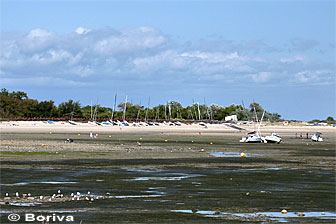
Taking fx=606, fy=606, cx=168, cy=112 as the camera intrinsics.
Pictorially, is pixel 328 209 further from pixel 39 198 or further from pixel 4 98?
pixel 4 98

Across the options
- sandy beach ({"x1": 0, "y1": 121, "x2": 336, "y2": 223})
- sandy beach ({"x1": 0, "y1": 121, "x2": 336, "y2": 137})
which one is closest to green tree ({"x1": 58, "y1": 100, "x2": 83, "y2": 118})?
sandy beach ({"x1": 0, "y1": 121, "x2": 336, "y2": 137})

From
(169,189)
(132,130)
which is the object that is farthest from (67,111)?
(169,189)

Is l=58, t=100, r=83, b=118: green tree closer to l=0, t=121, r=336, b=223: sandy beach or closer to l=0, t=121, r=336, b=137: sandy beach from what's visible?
l=0, t=121, r=336, b=137: sandy beach

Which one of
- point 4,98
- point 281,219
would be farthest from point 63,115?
point 281,219

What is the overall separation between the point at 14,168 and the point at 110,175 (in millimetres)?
5935

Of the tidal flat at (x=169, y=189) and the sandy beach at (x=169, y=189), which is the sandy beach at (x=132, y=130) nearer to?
the sandy beach at (x=169, y=189)

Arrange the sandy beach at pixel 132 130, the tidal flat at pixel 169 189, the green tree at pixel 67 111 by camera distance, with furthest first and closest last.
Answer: the green tree at pixel 67 111 < the sandy beach at pixel 132 130 < the tidal flat at pixel 169 189

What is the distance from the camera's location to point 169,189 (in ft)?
83.9

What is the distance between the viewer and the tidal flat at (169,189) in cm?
1966

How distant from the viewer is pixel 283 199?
23.2 metres

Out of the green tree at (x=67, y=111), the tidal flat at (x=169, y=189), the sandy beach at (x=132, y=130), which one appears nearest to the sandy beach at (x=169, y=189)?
the tidal flat at (x=169, y=189)

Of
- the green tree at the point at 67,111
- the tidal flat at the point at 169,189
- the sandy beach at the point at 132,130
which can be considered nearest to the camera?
the tidal flat at the point at 169,189

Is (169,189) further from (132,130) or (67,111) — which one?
(67,111)

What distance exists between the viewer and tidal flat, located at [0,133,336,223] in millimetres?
19656
